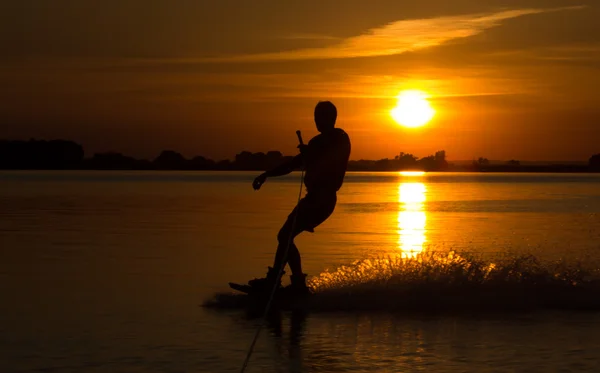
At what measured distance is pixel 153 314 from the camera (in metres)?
10.4

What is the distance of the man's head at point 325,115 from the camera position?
10.9 m

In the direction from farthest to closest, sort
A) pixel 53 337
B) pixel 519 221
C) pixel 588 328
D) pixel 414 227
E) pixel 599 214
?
pixel 599 214, pixel 519 221, pixel 414 227, pixel 588 328, pixel 53 337

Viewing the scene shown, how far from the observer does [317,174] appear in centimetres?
1082

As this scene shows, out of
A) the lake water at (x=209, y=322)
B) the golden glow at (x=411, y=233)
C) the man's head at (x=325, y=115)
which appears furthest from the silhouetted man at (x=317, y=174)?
the golden glow at (x=411, y=233)

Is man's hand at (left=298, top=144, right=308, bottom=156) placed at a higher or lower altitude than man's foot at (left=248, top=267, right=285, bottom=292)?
higher

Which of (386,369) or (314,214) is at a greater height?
(314,214)

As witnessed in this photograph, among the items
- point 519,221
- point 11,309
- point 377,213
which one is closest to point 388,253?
point 11,309

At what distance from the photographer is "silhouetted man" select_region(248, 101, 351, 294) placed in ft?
35.4

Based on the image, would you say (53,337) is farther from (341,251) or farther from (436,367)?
(341,251)

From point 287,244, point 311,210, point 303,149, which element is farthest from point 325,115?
point 287,244

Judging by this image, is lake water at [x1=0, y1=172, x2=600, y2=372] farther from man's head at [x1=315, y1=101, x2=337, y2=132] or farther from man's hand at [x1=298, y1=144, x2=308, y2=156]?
man's head at [x1=315, y1=101, x2=337, y2=132]

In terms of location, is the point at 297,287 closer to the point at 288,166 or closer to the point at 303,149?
the point at 288,166

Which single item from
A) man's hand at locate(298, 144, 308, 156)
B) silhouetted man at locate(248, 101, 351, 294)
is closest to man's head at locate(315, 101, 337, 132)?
silhouetted man at locate(248, 101, 351, 294)

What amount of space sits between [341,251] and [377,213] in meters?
17.1
